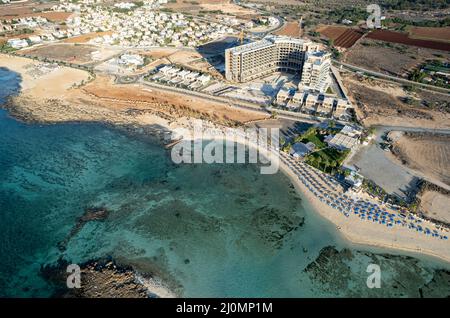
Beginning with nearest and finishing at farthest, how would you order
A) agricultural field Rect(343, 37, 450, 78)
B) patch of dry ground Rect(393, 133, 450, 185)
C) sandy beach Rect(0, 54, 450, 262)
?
sandy beach Rect(0, 54, 450, 262) → patch of dry ground Rect(393, 133, 450, 185) → agricultural field Rect(343, 37, 450, 78)

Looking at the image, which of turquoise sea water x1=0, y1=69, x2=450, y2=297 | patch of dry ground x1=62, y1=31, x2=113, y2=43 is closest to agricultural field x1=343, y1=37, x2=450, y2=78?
turquoise sea water x1=0, y1=69, x2=450, y2=297

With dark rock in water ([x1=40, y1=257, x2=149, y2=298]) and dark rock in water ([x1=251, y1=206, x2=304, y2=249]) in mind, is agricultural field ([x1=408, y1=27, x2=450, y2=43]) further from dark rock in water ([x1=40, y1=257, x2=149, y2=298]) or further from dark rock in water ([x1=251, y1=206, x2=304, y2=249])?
dark rock in water ([x1=40, y1=257, x2=149, y2=298])

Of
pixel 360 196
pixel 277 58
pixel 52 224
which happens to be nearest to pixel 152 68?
pixel 277 58

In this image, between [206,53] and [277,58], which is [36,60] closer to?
[206,53]

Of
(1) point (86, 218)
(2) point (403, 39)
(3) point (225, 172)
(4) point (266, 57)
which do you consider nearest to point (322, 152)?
(3) point (225, 172)

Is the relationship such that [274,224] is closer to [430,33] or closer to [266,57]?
[266,57]
